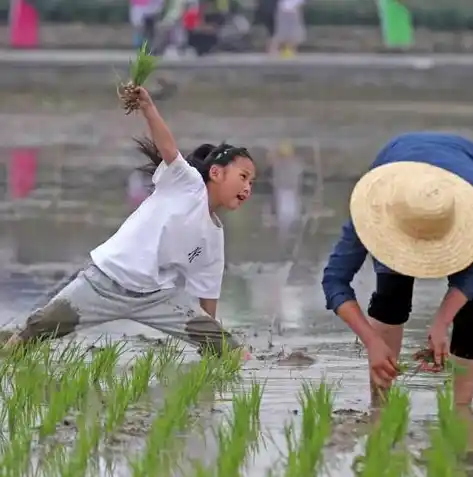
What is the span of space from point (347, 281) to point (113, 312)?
1246 millimetres

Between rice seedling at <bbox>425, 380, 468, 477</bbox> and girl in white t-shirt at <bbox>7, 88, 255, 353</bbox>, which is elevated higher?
girl in white t-shirt at <bbox>7, 88, 255, 353</bbox>

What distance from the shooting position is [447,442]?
4.84m

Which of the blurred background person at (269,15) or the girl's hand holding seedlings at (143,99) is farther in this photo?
the blurred background person at (269,15)

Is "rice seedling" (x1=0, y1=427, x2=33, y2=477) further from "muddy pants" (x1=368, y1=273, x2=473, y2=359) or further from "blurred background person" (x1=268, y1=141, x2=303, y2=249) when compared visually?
"blurred background person" (x1=268, y1=141, x2=303, y2=249)

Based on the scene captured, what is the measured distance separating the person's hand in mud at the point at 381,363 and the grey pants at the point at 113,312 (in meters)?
1.05

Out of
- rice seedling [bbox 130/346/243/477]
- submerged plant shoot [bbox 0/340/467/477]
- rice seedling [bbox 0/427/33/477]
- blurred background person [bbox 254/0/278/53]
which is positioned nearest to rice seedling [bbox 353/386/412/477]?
submerged plant shoot [bbox 0/340/467/477]

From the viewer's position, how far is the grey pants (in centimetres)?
632

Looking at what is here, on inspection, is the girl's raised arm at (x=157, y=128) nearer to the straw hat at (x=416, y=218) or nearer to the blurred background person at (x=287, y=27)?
the straw hat at (x=416, y=218)

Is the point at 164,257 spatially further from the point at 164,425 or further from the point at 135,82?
the point at 164,425

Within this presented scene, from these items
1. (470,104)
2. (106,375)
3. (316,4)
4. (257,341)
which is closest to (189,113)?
(470,104)

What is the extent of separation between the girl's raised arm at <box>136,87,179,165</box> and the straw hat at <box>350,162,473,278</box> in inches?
44.0

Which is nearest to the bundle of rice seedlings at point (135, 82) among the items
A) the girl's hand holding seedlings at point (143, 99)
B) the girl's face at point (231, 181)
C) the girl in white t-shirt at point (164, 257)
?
the girl's hand holding seedlings at point (143, 99)

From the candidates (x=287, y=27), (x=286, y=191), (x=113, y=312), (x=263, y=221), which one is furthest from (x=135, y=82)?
(x=287, y=27)

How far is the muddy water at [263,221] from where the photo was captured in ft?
20.9
